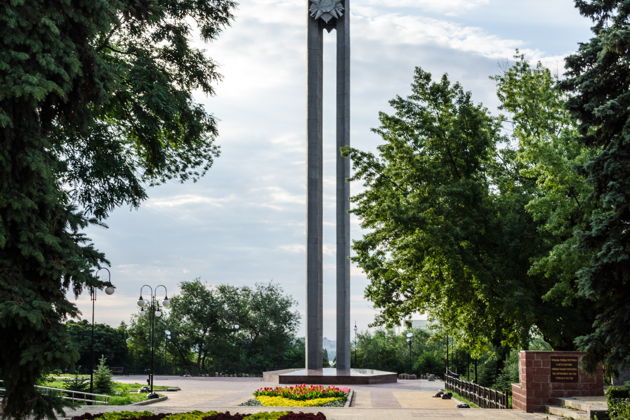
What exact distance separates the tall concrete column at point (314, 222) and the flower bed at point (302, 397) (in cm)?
1144

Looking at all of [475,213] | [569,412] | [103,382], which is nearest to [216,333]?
[103,382]

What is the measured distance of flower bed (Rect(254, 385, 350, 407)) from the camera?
23672 millimetres

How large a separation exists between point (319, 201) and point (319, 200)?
57 millimetres

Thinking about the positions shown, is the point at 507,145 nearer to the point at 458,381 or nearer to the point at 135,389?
the point at 458,381

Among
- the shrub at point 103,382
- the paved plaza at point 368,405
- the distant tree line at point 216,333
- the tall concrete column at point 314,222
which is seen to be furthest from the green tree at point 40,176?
the distant tree line at point 216,333

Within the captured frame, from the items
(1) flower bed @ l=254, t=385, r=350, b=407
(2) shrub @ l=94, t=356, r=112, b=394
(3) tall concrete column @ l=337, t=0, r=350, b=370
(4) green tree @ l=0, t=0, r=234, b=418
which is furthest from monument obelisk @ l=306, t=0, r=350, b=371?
(4) green tree @ l=0, t=0, r=234, b=418

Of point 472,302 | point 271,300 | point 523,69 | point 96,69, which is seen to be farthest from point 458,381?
point 271,300

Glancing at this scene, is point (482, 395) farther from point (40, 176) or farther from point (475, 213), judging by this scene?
point (40, 176)

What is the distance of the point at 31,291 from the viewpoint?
1123cm

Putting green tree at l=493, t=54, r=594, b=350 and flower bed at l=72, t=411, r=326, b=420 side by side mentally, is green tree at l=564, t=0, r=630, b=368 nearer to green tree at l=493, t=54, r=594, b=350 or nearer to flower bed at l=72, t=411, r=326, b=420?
green tree at l=493, t=54, r=594, b=350

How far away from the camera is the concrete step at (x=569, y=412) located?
53.4 ft

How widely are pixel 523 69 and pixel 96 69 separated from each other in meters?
17.9

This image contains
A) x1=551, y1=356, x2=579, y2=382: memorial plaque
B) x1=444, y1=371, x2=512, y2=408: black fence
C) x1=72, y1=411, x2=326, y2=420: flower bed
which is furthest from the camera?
x1=444, y1=371, x2=512, y2=408: black fence

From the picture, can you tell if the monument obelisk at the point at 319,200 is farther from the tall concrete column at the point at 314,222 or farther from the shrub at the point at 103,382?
the shrub at the point at 103,382
